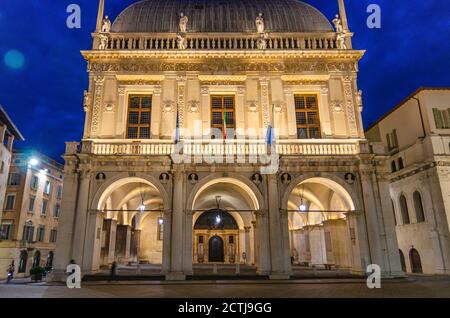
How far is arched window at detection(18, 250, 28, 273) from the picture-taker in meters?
32.7

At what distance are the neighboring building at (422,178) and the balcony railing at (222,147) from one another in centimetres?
459

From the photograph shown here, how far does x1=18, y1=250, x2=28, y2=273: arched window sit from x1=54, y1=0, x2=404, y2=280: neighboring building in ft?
49.6

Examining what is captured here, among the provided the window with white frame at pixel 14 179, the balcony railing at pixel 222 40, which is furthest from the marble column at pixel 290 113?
the window with white frame at pixel 14 179

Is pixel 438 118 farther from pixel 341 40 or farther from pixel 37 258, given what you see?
pixel 37 258

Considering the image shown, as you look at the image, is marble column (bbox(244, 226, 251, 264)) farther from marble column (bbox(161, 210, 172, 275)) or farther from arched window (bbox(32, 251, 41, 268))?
arched window (bbox(32, 251, 41, 268))

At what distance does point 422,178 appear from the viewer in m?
24.1

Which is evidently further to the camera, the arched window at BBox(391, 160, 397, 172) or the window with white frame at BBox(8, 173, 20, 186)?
the window with white frame at BBox(8, 173, 20, 186)

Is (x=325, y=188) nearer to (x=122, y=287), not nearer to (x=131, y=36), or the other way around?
(x=122, y=287)

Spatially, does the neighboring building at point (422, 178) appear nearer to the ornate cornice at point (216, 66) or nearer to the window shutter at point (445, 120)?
the window shutter at point (445, 120)

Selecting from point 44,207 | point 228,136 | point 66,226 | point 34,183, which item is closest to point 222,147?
point 228,136

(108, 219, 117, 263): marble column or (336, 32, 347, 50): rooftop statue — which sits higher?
(336, 32, 347, 50): rooftop statue

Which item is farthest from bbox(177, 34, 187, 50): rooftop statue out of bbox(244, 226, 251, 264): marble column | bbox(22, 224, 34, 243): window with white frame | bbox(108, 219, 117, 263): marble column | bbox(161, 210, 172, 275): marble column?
bbox(22, 224, 34, 243): window with white frame

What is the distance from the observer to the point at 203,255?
104ft
